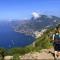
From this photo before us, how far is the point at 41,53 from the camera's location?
484 inches

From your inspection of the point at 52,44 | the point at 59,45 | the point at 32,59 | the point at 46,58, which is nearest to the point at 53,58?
the point at 46,58

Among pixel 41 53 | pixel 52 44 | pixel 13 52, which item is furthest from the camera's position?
pixel 52 44

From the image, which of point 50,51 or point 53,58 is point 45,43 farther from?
point 53,58

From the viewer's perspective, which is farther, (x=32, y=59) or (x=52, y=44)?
(x=52, y=44)

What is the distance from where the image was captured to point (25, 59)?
11531 mm

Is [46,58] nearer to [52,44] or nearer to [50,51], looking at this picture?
[50,51]

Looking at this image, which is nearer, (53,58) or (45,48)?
(53,58)

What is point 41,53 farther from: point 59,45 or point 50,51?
point 59,45

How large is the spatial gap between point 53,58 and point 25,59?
1638 millimetres

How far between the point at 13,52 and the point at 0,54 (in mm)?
1168

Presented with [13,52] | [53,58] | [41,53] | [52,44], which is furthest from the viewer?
[52,44]

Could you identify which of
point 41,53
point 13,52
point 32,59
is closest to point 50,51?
point 41,53

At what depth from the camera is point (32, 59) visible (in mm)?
11508

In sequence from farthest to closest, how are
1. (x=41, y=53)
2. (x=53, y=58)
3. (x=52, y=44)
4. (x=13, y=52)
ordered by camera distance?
(x=52, y=44)
(x=13, y=52)
(x=41, y=53)
(x=53, y=58)
